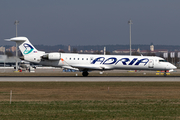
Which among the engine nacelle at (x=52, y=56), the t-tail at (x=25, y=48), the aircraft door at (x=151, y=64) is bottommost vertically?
the aircraft door at (x=151, y=64)

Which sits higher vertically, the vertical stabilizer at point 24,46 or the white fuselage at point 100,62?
the vertical stabilizer at point 24,46

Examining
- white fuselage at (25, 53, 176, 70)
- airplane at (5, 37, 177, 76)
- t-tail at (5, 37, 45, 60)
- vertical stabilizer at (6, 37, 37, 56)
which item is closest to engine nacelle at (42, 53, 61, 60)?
airplane at (5, 37, 177, 76)

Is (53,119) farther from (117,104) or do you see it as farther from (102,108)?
(117,104)

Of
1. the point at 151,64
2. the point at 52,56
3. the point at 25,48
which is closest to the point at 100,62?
the point at 52,56

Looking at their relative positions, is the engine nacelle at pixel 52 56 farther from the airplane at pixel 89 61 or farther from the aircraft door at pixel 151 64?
the aircraft door at pixel 151 64

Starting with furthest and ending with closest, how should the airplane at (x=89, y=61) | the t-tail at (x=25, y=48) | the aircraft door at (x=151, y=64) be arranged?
the t-tail at (x=25, y=48) < the aircraft door at (x=151, y=64) < the airplane at (x=89, y=61)

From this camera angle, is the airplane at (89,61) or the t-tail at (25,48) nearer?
the airplane at (89,61)

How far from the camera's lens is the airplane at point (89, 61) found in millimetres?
48000

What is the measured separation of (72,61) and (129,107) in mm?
30844

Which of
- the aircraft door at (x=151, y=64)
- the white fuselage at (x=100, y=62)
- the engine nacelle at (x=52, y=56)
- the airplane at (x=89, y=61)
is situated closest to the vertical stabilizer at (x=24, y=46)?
the airplane at (x=89, y=61)

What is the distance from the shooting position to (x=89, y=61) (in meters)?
48.2

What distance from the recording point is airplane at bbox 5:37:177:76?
48.0 m

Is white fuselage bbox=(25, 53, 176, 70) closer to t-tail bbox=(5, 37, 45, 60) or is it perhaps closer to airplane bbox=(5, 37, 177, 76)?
airplane bbox=(5, 37, 177, 76)

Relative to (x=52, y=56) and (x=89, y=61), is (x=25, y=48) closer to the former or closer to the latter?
(x=52, y=56)
